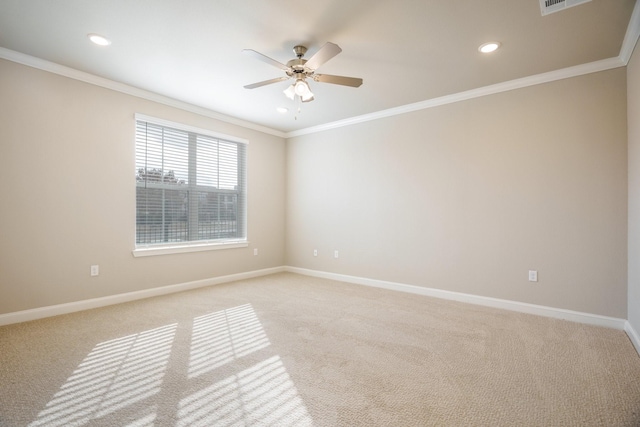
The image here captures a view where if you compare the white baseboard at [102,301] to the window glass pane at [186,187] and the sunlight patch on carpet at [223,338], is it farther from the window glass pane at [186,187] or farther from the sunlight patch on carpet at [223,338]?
the sunlight patch on carpet at [223,338]

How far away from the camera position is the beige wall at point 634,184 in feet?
8.49

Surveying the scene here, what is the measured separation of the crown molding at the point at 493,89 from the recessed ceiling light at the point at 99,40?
10.6 feet

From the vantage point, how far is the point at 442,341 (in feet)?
8.77

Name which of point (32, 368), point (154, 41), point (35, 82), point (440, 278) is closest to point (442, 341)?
point (440, 278)

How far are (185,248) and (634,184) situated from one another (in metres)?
5.09

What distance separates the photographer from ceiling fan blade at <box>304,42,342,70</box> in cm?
230

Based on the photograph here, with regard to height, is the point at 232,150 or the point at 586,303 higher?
the point at 232,150

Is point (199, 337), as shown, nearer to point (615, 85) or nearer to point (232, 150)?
point (232, 150)

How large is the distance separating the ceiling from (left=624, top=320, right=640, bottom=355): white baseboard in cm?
256

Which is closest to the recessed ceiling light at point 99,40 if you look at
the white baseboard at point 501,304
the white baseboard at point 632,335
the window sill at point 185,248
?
the window sill at point 185,248

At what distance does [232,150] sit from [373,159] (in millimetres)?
2344

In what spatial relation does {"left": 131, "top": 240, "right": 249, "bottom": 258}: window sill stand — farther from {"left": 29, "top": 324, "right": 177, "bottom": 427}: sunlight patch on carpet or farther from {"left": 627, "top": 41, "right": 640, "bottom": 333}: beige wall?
{"left": 627, "top": 41, "right": 640, "bottom": 333}: beige wall

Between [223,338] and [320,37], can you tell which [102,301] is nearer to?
[223,338]

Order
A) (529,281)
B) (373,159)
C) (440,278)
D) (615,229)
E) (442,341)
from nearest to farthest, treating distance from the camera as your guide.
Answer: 1. (442,341)
2. (615,229)
3. (529,281)
4. (440,278)
5. (373,159)
